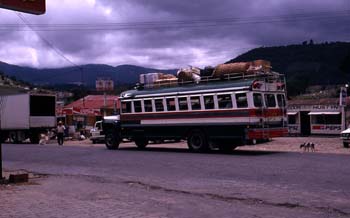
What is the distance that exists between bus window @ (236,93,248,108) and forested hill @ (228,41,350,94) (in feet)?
181

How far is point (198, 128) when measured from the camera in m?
23.8

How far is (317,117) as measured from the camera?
48.3 m

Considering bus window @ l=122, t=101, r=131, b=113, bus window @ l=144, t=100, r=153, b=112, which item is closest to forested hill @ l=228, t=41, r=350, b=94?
bus window @ l=122, t=101, r=131, b=113

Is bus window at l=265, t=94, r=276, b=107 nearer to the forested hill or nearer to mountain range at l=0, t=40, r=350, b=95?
mountain range at l=0, t=40, r=350, b=95

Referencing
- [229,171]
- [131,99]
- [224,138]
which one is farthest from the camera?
[131,99]

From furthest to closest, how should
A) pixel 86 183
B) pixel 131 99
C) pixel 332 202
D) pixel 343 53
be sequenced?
pixel 343 53 → pixel 131 99 → pixel 86 183 → pixel 332 202

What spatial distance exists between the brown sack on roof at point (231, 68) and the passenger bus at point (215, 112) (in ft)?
1.05

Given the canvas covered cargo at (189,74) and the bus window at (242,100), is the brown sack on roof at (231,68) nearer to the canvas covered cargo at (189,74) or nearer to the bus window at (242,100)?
the canvas covered cargo at (189,74)

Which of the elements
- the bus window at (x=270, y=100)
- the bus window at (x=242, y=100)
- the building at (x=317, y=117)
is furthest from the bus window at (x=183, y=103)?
the building at (x=317, y=117)

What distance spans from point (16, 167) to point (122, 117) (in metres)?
9.37

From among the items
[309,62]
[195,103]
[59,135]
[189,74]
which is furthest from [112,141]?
[309,62]

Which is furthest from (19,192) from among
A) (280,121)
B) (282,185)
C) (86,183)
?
(280,121)

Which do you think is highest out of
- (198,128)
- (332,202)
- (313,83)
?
(313,83)

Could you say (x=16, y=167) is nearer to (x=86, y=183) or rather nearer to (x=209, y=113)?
(x=86, y=183)
